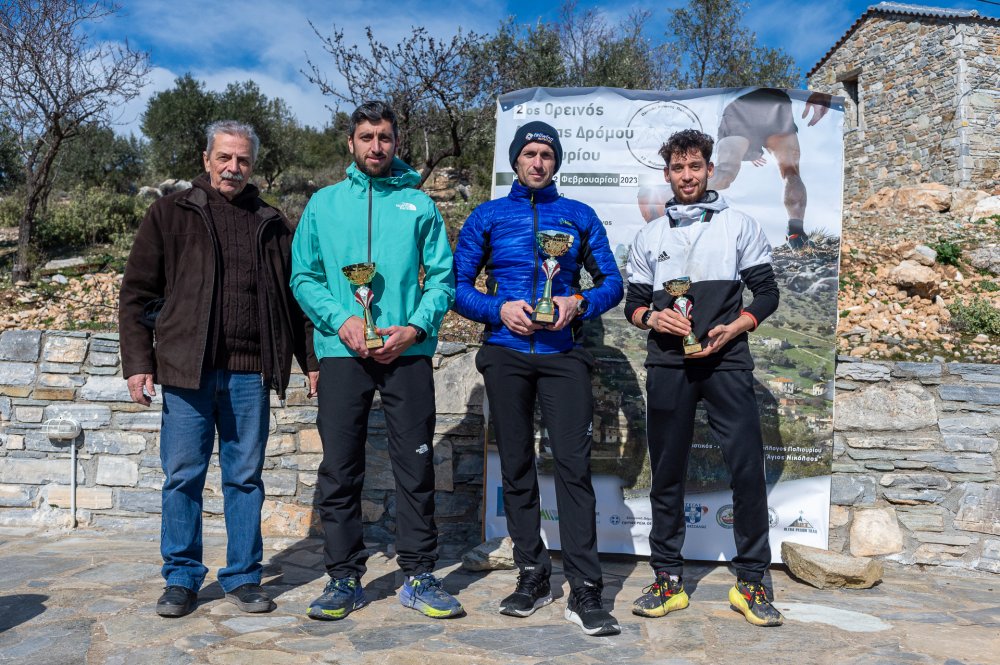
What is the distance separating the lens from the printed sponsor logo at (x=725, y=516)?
12.2ft

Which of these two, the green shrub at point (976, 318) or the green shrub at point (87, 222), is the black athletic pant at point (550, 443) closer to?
the green shrub at point (976, 318)

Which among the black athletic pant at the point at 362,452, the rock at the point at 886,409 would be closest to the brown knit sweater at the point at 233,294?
the black athletic pant at the point at 362,452

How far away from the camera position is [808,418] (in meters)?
3.76

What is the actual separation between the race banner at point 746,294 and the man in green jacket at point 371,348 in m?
0.93

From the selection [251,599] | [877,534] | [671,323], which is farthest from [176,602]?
[877,534]

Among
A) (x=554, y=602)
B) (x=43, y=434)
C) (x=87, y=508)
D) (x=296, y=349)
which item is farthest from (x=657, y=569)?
(x=43, y=434)

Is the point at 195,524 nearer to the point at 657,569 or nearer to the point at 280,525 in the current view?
the point at 280,525

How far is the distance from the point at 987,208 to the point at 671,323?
8.68 metres

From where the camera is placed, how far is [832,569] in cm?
338

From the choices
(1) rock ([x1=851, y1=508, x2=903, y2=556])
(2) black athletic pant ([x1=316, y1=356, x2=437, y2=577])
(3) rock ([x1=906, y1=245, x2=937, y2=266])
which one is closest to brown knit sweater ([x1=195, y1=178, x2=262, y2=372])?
(2) black athletic pant ([x1=316, y1=356, x2=437, y2=577])

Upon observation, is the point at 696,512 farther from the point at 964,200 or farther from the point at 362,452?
the point at 964,200

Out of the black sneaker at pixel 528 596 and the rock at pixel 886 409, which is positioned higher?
the rock at pixel 886 409

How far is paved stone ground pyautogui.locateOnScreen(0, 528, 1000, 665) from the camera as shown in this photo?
2.52 meters

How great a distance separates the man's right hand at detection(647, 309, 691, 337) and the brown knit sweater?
1.58 m
